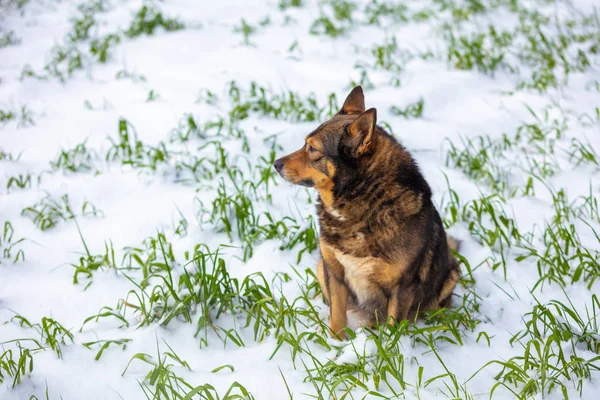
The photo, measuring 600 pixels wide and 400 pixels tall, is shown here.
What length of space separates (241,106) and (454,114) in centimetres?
224

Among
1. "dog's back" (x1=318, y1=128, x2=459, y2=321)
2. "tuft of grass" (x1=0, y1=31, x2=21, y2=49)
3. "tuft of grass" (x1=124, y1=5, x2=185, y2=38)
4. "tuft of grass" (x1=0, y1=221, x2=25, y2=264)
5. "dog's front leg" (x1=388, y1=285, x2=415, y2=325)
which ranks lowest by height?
"tuft of grass" (x1=0, y1=221, x2=25, y2=264)

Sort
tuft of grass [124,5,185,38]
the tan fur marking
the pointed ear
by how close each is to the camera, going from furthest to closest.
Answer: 1. tuft of grass [124,5,185,38]
2. the pointed ear
3. the tan fur marking

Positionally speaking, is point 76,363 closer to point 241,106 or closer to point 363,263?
point 363,263

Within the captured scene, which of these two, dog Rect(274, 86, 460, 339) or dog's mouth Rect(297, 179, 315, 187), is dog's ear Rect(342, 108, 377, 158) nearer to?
dog Rect(274, 86, 460, 339)

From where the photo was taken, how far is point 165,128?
4809 millimetres

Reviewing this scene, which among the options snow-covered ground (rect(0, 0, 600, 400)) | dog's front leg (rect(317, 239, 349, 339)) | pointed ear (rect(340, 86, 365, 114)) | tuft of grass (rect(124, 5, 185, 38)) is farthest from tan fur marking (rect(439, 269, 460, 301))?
tuft of grass (rect(124, 5, 185, 38))

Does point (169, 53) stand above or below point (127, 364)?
above

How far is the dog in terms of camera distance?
2375 millimetres

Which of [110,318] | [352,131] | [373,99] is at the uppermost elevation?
[352,131]

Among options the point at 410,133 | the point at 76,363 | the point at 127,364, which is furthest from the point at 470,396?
the point at 410,133

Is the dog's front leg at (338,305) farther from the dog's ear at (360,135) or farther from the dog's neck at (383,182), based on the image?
the dog's ear at (360,135)

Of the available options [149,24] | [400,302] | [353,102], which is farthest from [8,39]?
[400,302]

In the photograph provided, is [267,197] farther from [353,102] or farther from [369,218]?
[369,218]

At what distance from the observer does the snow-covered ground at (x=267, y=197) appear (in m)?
2.30
